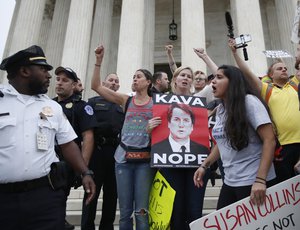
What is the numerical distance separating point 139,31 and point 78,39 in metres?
3.28

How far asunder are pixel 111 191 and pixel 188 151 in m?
1.89

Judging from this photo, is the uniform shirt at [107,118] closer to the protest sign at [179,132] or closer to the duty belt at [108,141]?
the duty belt at [108,141]

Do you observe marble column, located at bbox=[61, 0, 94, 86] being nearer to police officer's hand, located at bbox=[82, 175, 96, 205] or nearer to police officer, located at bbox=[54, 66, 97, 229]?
police officer, located at bbox=[54, 66, 97, 229]

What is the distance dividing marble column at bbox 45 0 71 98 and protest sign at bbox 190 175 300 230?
59.4ft

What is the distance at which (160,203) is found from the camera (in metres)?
3.83

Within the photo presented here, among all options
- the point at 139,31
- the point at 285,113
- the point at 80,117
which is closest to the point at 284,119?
the point at 285,113

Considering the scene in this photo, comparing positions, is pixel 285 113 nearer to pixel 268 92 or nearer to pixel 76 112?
pixel 268 92

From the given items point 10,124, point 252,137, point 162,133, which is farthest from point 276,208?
Result: point 10,124

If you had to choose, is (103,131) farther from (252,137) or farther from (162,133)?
(252,137)

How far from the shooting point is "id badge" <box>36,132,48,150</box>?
2.68 m

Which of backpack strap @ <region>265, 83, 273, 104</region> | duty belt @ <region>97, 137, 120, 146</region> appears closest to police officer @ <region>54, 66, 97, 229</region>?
duty belt @ <region>97, 137, 120, 146</region>

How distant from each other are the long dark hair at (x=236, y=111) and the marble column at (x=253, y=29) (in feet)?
33.7

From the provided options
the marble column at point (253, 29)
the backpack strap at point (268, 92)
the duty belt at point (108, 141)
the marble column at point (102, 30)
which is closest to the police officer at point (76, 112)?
the duty belt at point (108, 141)

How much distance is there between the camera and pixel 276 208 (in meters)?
2.73
